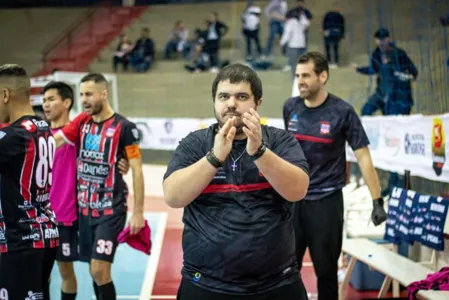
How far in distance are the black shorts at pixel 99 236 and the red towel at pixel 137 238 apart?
0.05 metres

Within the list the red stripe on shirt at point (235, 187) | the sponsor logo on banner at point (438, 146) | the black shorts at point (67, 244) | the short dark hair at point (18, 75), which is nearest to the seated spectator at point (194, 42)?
the sponsor logo on banner at point (438, 146)

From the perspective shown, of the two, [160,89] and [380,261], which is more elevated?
[160,89]

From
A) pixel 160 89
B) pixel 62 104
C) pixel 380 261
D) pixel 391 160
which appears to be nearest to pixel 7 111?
pixel 62 104

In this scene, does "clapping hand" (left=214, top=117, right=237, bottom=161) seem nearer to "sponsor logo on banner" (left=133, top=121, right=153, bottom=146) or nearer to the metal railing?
"sponsor logo on banner" (left=133, top=121, right=153, bottom=146)

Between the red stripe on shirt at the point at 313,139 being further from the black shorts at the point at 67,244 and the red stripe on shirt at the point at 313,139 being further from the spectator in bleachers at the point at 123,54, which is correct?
the spectator in bleachers at the point at 123,54

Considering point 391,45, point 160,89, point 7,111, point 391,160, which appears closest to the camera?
point 7,111

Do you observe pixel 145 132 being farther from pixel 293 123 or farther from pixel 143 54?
pixel 293 123

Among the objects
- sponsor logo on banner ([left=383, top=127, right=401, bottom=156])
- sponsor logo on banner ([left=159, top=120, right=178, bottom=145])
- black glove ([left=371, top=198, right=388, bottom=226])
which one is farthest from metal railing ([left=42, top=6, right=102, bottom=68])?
black glove ([left=371, top=198, right=388, bottom=226])

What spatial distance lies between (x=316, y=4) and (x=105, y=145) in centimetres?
1292

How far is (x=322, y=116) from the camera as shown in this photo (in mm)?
5281

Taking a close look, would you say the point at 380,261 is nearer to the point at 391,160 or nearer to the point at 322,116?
the point at 322,116

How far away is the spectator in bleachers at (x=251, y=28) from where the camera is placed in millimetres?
18203

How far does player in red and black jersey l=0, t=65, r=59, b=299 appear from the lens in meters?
3.79

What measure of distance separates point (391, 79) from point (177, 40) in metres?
12.0
